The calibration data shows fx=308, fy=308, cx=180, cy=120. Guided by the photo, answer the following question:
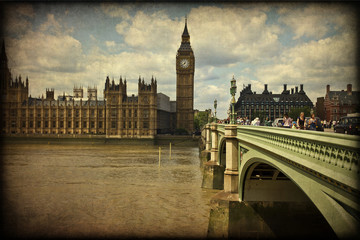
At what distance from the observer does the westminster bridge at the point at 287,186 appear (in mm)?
4797

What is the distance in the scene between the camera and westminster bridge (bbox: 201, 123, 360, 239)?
4797 millimetres

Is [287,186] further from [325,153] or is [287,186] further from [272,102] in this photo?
[272,102]

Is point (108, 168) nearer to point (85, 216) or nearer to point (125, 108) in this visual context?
point (85, 216)

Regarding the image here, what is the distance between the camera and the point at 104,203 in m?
21.6

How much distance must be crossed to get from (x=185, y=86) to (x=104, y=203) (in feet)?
282

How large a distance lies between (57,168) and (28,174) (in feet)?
14.6

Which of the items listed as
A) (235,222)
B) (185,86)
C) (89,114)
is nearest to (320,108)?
(235,222)

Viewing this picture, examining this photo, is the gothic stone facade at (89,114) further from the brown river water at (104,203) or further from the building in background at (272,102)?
the brown river water at (104,203)

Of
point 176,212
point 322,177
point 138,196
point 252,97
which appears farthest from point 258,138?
point 252,97

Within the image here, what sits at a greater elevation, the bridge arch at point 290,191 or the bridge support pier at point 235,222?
the bridge arch at point 290,191

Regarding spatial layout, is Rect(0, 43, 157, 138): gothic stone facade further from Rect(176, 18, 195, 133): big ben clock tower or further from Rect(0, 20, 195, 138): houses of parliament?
Rect(176, 18, 195, 133): big ben clock tower

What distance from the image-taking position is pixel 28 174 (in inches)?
1302

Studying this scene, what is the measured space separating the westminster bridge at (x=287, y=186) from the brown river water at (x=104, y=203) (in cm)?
254

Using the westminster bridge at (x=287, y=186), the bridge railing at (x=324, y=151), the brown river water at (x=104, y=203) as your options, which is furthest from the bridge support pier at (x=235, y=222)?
the bridge railing at (x=324, y=151)
